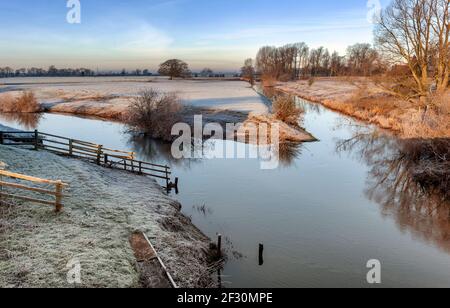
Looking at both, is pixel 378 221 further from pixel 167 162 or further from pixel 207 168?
pixel 167 162

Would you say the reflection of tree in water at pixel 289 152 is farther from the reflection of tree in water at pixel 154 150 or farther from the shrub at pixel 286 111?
the shrub at pixel 286 111

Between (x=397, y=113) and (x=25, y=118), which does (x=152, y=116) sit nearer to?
(x=25, y=118)

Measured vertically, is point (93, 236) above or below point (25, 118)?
below

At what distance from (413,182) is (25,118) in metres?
47.2

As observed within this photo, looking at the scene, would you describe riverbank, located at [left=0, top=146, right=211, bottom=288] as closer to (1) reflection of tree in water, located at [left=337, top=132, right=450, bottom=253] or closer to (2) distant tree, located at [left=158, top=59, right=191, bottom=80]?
(1) reflection of tree in water, located at [left=337, top=132, right=450, bottom=253]

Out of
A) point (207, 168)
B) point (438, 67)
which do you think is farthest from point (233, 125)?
point (438, 67)

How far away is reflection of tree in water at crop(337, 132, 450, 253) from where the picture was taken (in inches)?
623

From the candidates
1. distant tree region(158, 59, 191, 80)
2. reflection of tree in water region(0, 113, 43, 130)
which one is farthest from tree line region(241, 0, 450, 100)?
distant tree region(158, 59, 191, 80)

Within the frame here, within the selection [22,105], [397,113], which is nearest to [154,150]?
[397,113]

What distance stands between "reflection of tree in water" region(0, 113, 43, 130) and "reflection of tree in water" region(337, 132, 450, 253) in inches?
Answer: 1390

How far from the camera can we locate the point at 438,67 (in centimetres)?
2903

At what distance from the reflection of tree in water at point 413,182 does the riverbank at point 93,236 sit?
9724 mm

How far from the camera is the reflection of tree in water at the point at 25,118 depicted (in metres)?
42.3

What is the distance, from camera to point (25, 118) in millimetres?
47969
